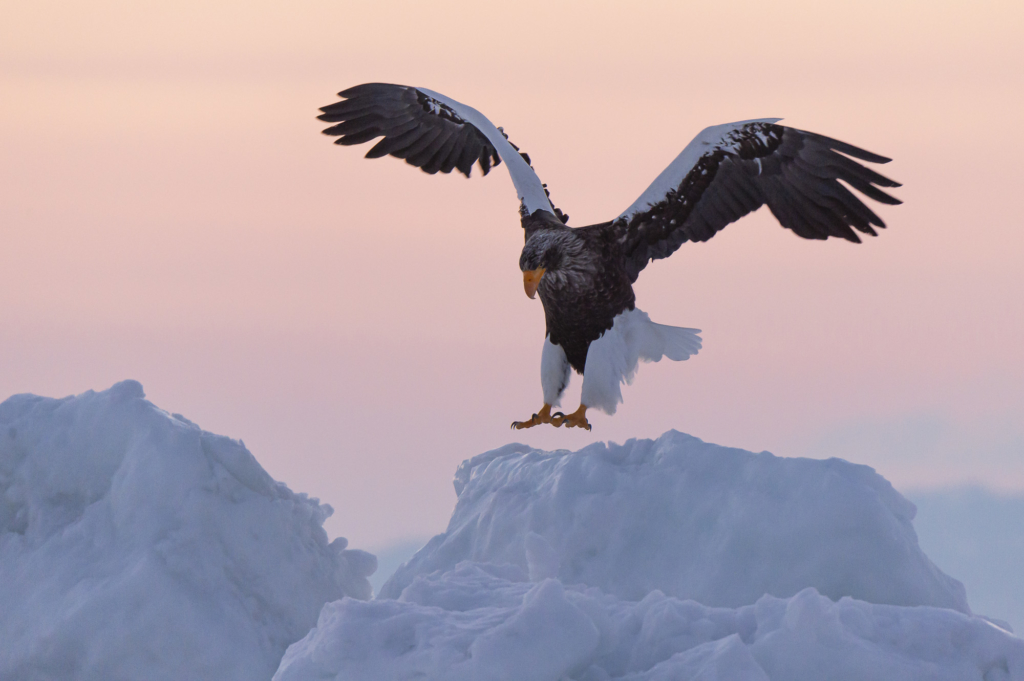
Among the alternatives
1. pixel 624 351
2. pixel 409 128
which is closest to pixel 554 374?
pixel 624 351

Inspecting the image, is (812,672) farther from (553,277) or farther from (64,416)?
(64,416)

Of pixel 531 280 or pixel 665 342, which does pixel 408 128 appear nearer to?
pixel 531 280

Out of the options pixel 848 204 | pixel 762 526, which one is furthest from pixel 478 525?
pixel 848 204

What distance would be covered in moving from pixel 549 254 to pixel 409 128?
294 cm

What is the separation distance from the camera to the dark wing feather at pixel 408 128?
10.4 m

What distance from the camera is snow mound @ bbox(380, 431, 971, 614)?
6.17 meters

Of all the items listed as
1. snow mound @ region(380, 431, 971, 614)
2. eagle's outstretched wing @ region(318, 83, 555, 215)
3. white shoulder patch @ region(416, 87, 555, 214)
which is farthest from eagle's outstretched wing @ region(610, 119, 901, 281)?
eagle's outstretched wing @ region(318, 83, 555, 215)

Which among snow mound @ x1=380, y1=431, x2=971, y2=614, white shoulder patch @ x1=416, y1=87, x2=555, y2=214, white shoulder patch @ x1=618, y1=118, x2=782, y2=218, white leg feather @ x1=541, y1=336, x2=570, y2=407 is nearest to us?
snow mound @ x1=380, y1=431, x2=971, y2=614

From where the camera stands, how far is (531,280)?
7879 mm

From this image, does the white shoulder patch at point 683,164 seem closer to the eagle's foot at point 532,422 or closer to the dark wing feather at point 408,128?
the eagle's foot at point 532,422

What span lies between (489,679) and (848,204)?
5.61m

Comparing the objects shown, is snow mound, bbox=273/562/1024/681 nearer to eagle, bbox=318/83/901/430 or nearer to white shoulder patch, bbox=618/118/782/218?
eagle, bbox=318/83/901/430

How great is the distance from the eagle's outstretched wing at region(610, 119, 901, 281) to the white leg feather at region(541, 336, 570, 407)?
83cm

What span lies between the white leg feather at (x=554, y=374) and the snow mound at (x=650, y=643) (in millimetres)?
3806
